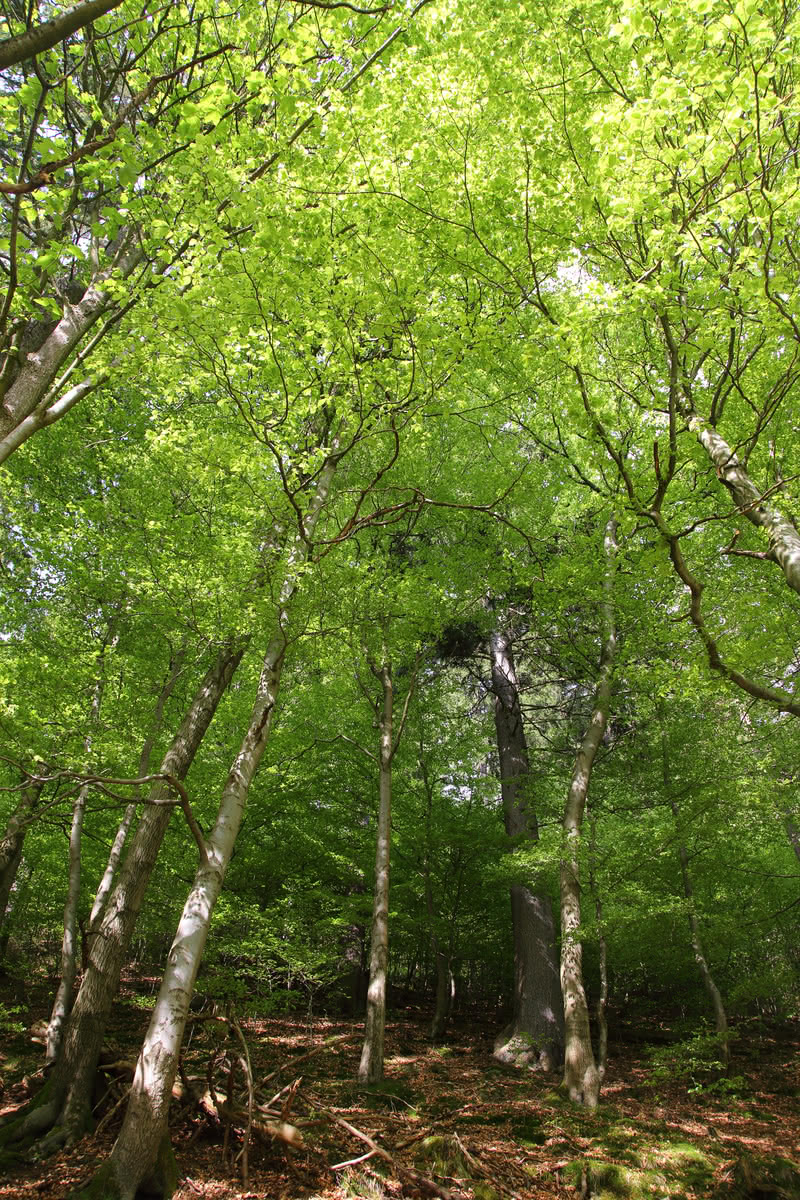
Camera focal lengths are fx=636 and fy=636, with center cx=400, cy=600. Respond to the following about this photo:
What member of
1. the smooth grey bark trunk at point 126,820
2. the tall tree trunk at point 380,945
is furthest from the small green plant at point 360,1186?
the smooth grey bark trunk at point 126,820

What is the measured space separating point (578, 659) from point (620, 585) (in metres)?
1.32

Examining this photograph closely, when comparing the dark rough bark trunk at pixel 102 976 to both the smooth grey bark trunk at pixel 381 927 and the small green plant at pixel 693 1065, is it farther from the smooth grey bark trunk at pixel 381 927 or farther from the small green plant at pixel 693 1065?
the small green plant at pixel 693 1065

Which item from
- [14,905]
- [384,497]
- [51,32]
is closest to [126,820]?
[384,497]

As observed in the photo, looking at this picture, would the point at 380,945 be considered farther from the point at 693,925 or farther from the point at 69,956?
the point at 693,925

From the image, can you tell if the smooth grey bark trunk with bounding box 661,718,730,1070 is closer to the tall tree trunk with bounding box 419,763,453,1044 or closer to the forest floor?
the forest floor

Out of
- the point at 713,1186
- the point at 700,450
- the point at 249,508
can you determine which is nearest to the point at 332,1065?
the point at 713,1186

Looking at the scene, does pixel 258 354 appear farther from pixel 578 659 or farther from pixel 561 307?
pixel 578 659

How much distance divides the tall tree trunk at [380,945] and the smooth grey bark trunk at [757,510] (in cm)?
530

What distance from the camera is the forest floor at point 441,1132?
4750 mm

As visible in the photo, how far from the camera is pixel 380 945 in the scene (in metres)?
7.84

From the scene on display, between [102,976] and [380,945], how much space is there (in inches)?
127

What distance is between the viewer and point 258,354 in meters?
4.73

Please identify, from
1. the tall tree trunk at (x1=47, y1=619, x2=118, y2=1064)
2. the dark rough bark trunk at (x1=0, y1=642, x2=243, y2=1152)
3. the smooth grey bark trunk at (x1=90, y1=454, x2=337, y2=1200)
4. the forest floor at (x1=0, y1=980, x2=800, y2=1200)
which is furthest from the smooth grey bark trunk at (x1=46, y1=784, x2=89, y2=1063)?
the smooth grey bark trunk at (x1=90, y1=454, x2=337, y2=1200)

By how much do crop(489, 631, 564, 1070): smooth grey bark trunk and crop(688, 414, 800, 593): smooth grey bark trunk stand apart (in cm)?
606
